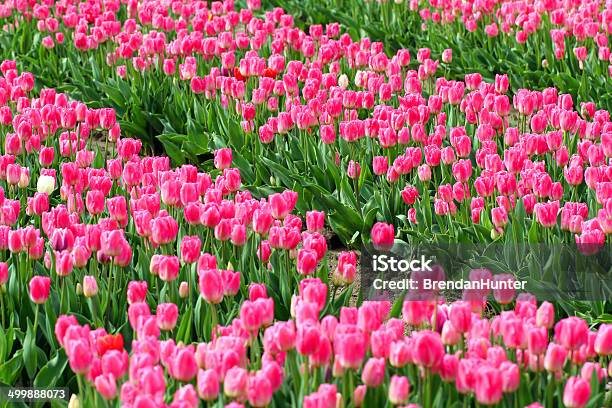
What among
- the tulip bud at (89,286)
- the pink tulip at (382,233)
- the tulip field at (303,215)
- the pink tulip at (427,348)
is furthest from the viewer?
the pink tulip at (382,233)

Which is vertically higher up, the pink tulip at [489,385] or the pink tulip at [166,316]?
the pink tulip at [489,385]

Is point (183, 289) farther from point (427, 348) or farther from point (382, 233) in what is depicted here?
point (427, 348)

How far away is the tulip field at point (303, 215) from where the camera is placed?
283 centimetres

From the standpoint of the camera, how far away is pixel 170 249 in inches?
157

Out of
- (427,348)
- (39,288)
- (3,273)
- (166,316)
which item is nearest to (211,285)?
(166,316)

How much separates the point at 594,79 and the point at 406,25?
214cm

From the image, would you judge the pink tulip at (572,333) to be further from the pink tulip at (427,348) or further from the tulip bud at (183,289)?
the tulip bud at (183,289)

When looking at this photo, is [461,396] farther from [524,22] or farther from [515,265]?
[524,22]

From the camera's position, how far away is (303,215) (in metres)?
5.15

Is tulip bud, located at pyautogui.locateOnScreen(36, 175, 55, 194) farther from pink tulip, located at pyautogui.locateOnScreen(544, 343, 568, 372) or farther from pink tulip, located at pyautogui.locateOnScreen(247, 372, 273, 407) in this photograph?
pink tulip, located at pyautogui.locateOnScreen(544, 343, 568, 372)

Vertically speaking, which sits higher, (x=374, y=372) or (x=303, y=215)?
(x=374, y=372)

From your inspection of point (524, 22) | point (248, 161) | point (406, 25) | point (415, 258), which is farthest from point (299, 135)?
point (406, 25)

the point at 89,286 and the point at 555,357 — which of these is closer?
the point at 555,357

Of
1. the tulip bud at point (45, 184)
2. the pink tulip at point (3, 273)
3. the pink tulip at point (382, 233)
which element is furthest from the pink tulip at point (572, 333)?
the tulip bud at point (45, 184)
